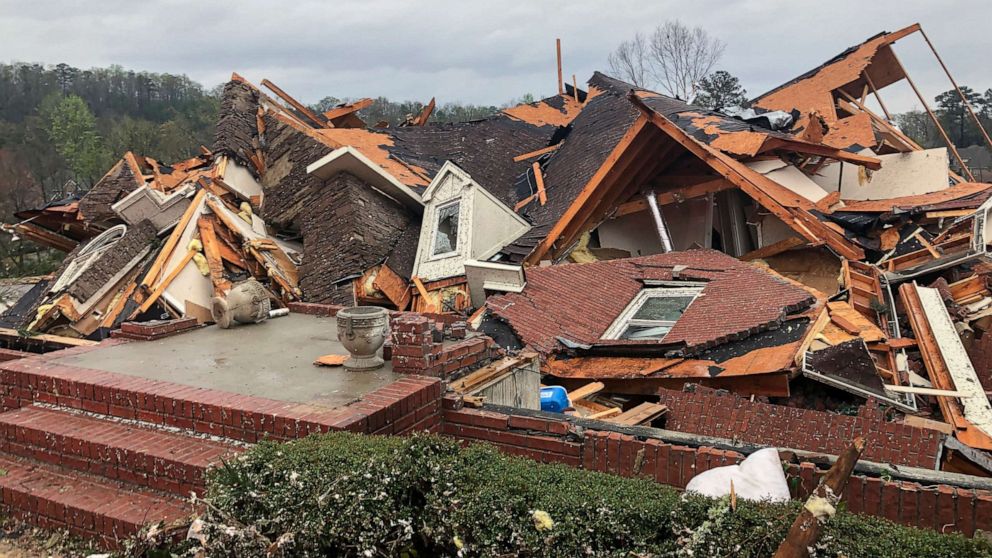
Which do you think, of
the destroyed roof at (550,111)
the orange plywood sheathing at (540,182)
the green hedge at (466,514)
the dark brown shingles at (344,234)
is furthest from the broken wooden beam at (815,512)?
the destroyed roof at (550,111)

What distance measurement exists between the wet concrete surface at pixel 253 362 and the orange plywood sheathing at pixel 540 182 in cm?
764

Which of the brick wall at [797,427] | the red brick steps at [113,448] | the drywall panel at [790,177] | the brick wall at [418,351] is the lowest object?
the brick wall at [797,427]

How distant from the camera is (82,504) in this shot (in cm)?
390

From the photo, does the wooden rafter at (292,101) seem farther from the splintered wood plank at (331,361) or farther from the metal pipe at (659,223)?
the splintered wood plank at (331,361)

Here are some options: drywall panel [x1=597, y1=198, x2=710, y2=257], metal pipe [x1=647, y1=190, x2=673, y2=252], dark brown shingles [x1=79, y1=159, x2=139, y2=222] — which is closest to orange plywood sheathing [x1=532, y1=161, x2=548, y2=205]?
drywall panel [x1=597, y1=198, x2=710, y2=257]

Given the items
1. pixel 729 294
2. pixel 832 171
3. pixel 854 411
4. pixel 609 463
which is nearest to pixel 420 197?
pixel 729 294

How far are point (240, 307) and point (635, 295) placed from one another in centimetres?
503

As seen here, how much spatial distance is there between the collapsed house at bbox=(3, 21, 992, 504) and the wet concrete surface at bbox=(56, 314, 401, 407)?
188 cm

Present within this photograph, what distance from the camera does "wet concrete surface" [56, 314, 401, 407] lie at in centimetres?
459

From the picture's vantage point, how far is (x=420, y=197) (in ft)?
42.2

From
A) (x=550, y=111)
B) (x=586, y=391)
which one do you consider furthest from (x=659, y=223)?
(x=550, y=111)

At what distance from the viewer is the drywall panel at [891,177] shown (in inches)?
480

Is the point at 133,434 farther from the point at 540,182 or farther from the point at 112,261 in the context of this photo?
the point at 540,182

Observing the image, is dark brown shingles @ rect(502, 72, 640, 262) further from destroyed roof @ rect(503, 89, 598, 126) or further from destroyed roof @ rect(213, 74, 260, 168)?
destroyed roof @ rect(213, 74, 260, 168)
